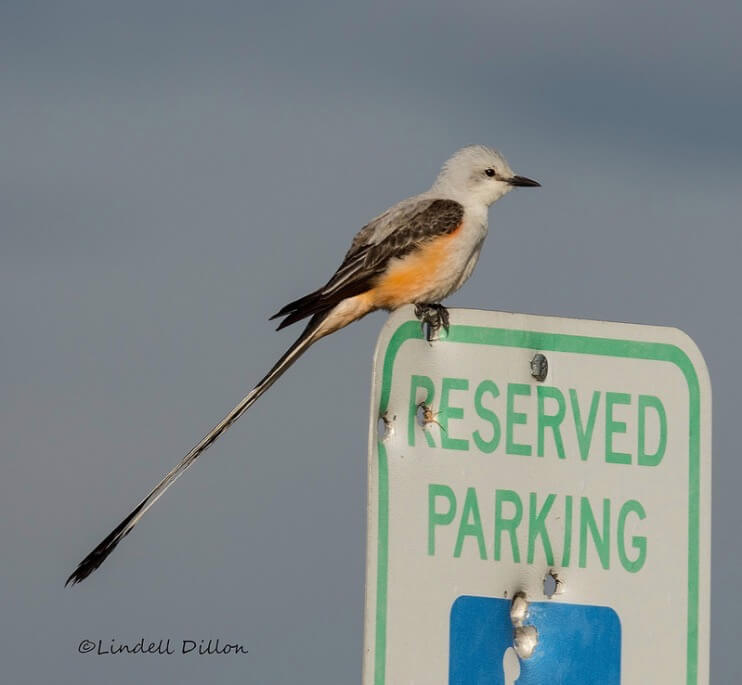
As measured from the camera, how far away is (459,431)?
255 centimetres

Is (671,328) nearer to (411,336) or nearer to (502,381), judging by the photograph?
(502,381)

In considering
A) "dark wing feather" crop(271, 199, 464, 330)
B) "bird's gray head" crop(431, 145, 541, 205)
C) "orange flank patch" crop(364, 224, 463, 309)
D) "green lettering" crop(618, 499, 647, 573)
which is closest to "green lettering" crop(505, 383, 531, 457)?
"green lettering" crop(618, 499, 647, 573)

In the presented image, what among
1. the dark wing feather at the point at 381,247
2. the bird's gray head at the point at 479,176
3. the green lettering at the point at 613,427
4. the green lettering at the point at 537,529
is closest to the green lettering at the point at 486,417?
the green lettering at the point at 537,529

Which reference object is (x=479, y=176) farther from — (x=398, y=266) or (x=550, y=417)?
(x=550, y=417)

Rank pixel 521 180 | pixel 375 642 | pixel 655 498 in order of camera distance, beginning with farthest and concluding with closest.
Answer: pixel 521 180 < pixel 655 498 < pixel 375 642

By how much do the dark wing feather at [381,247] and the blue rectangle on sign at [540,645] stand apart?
3.39m

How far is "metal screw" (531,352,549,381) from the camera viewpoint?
8.79 feet

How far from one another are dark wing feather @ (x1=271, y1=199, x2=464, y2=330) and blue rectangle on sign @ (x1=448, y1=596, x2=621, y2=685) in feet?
11.1

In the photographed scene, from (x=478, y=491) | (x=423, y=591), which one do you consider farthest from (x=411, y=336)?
(x=423, y=591)

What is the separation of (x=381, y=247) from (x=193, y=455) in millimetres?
2217

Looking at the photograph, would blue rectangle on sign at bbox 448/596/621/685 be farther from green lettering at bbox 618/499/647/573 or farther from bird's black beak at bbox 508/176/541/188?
bird's black beak at bbox 508/176/541/188

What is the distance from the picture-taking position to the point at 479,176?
7.11m

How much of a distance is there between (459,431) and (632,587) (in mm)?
525

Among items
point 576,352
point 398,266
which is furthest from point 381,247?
point 576,352
